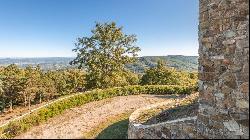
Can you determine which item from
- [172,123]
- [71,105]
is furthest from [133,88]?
[172,123]

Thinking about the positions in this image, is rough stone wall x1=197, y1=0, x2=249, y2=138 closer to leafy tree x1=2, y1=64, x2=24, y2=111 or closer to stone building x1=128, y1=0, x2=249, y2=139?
stone building x1=128, y1=0, x2=249, y2=139

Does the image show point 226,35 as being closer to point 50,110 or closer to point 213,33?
point 213,33

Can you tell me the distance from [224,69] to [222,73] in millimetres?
123

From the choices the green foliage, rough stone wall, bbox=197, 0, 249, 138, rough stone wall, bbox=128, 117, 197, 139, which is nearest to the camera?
rough stone wall, bbox=197, 0, 249, 138

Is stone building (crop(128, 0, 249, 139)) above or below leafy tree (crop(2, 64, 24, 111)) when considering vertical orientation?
above

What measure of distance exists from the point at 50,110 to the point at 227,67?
62.9 ft

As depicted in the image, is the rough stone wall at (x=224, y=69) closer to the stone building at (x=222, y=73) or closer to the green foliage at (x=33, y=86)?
the stone building at (x=222, y=73)

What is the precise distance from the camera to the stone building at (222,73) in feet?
24.6

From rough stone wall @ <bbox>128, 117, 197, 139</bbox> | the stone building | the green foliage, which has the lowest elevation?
the green foliage

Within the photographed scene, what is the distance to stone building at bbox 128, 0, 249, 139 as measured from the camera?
7.50 meters

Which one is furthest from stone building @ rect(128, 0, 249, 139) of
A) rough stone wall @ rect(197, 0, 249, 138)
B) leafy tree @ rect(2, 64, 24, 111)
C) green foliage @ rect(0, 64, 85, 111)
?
leafy tree @ rect(2, 64, 24, 111)

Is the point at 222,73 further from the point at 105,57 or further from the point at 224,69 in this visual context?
the point at 105,57

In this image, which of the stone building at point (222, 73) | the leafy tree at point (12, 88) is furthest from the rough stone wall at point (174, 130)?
the leafy tree at point (12, 88)

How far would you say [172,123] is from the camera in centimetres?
973
